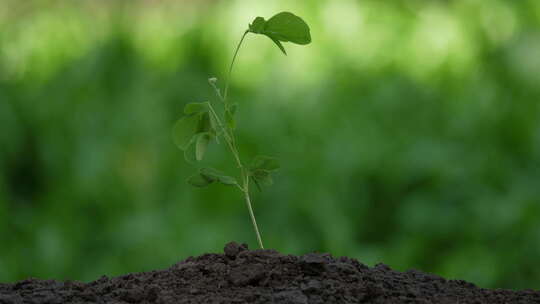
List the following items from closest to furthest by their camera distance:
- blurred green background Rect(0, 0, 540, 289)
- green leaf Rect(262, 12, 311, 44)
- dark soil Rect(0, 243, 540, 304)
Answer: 1. dark soil Rect(0, 243, 540, 304)
2. green leaf Rect(262, 12, 311, 44)
3. blurred green background Rect(0, 0, 540, 289)

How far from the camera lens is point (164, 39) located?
378 cm

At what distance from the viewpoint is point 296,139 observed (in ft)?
10.2

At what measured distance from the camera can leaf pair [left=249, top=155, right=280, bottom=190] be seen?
1195 millimetres

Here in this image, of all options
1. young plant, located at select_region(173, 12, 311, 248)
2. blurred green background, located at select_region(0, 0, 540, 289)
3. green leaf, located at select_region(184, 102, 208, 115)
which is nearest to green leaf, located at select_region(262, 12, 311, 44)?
young plant, located at select_region(173, 12, 311, 248)

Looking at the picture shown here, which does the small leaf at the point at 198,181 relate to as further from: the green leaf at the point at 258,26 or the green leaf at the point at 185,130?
the green leaf at the point at 258,26

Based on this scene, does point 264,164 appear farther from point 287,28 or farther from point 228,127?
point 287,28

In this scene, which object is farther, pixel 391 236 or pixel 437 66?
pixel 437 66

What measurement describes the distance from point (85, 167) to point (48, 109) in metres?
0.35

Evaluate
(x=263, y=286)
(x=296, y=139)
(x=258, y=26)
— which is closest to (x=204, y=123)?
(x=258, y=26)

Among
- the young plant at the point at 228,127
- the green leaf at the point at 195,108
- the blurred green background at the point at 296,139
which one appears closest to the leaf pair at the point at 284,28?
the young plant at the point at 228,127

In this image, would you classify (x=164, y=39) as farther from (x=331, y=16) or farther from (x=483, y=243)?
(x=483, y=243)

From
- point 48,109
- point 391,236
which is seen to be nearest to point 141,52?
point 48,109

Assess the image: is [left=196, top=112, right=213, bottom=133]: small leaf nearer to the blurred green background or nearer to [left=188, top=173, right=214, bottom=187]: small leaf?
[left=188, top=173, right=214, bottom=187]: small leaf

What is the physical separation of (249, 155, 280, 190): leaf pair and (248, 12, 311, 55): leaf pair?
0.16m
